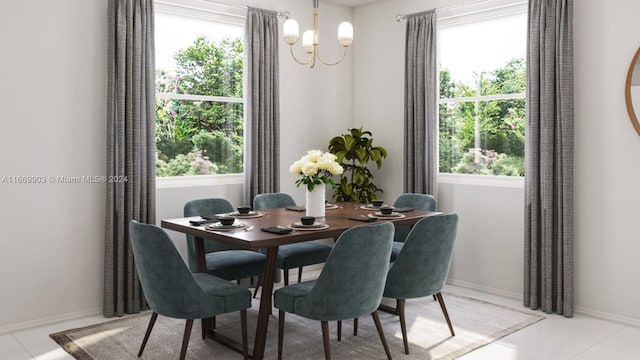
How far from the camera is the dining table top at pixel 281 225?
10.2 ft

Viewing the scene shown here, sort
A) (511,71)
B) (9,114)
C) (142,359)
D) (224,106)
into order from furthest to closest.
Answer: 1. (224,106)
2. (511,71)
3. (9,114)
4. (142,359)

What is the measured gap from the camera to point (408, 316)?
4.17 m

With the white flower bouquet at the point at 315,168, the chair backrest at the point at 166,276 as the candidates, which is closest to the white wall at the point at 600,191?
the white flower bouquet at the point at 315,168

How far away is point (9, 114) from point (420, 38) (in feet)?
11.6

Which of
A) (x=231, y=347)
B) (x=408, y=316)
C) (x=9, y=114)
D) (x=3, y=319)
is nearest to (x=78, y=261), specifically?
(x=3, y=319)

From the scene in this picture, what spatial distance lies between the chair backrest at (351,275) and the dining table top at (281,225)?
0.37 m

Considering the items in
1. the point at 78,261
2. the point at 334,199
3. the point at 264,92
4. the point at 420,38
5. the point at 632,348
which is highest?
the point at 420,38

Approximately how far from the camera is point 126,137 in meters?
4.18

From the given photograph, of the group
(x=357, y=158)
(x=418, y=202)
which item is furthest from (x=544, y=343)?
(x=357, y=158)

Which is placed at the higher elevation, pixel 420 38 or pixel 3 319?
pixel 420 38

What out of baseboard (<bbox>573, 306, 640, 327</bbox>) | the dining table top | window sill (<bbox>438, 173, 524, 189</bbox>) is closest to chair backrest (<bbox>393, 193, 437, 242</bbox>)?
the dining table top

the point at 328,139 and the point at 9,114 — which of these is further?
the point at 328,139

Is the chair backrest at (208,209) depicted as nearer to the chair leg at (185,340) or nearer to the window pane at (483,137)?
the chair leg at (185,340)

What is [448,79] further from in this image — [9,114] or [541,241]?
[9,114]
